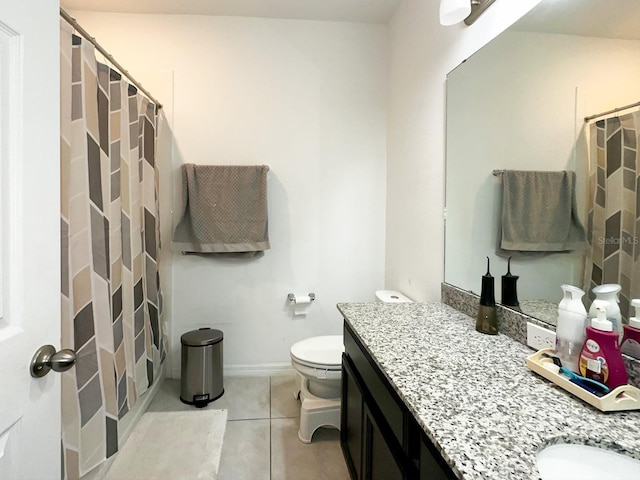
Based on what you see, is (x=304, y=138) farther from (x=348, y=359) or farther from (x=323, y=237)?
(x=348, y=359)

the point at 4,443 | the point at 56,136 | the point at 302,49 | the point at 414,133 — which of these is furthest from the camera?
the point at 302,49

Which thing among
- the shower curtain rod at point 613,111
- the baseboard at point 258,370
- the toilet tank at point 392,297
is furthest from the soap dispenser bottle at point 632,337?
the baseboard at point 258,370

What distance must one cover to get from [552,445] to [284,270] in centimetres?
191

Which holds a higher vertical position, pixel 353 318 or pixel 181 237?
pixel 181 237

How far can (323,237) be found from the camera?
2377 millimetres

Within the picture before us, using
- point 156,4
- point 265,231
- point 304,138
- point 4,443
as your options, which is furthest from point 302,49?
point 4,443

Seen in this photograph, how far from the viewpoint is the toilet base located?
5.51 feet

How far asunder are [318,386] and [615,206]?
59.6 inches

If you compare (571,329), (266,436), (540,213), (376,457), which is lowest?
(266,436)

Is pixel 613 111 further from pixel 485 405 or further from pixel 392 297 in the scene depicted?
pixel 392 297

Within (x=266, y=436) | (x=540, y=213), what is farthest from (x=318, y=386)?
(x=540, y=213)

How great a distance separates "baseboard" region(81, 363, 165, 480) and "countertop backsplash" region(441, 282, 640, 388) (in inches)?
69.1

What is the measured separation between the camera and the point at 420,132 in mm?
A: 1802

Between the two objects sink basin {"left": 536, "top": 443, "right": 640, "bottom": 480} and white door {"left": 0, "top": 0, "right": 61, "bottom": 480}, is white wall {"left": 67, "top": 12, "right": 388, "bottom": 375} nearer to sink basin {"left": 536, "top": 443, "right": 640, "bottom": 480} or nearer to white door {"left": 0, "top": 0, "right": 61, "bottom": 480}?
white door {"left": 0, "top": 0, "right": 61, "bottom": 480}
